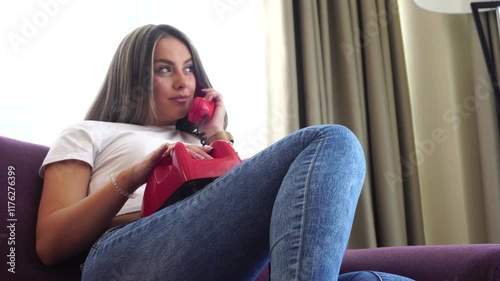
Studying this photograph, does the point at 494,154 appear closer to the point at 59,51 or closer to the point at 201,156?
the point at 201,156

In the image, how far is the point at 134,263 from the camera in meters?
1.03

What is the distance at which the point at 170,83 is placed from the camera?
1688 mm

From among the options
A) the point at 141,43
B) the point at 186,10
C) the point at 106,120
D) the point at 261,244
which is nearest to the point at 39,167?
the point at 106,120

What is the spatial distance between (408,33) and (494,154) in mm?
586

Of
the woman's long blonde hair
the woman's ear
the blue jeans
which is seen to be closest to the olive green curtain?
the woman's ear

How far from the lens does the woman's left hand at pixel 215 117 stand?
1629 millimetres

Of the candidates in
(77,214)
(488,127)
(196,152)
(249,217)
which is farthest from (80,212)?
(488,127)

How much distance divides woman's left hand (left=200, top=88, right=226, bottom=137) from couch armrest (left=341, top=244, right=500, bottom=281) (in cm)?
48

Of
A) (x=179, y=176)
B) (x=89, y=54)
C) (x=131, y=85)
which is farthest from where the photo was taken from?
(x=89, y=54)

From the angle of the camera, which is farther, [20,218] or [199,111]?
[199,111]

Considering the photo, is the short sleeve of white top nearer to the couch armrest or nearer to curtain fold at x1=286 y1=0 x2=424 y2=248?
the couch armrest

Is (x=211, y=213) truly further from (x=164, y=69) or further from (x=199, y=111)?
(x=164, y=69)

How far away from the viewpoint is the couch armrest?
3.60 ft

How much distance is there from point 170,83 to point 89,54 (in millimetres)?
610
